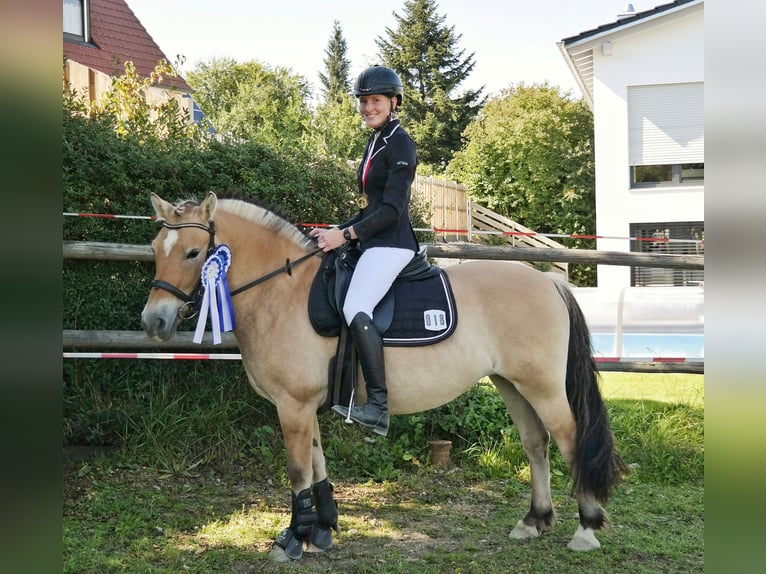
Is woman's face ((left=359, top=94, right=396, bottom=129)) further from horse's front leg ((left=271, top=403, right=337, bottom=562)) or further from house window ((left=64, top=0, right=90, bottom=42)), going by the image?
house window ((left=64, top=0, right=90, bottom=42))

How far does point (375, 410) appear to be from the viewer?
4.24 m

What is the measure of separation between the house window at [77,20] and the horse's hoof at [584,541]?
17.6 meters

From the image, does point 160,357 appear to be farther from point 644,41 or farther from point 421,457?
point 644,41

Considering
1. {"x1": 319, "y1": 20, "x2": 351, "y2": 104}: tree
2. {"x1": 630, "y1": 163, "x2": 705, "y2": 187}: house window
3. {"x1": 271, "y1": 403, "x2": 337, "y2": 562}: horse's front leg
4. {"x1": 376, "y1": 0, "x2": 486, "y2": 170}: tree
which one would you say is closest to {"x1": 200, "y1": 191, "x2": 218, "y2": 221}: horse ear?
{"x1": 271, "y1": 403, "x2": 337, "y2": 562}: horse's front leg

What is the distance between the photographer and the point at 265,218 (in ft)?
15.0

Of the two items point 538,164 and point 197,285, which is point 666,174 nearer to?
point 538,164

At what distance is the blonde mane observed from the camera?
4508mm

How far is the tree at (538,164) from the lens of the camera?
86.8 feet

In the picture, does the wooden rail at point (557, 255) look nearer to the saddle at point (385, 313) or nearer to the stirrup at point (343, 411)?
the saddle at point (385, 313)

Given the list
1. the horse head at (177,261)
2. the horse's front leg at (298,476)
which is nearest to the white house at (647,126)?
the horse's front leg at (298,476)
